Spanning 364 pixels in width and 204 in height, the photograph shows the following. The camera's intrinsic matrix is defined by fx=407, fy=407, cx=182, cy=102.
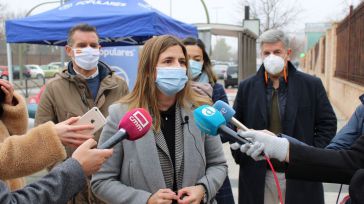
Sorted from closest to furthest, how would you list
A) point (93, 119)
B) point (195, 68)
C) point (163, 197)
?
point (93, 119) < point (163, 197) < point (195, 68)

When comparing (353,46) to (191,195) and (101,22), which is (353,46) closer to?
(101,22)

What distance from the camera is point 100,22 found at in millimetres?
5828

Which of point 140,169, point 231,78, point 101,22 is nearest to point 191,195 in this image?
point 140,169

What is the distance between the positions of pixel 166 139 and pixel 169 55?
1.63ft

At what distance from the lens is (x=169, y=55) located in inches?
94.0

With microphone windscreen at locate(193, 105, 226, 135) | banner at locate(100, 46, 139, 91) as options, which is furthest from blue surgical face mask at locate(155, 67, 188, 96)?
banner at locate(100, 46, 139, 91)

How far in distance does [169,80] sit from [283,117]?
45.1 inches

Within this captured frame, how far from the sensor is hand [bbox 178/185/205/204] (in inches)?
82.0

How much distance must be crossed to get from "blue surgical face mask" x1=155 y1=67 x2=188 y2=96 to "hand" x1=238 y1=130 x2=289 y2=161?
2.61ft

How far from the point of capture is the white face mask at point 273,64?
3.22 metres

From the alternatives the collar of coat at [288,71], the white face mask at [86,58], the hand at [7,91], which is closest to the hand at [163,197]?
the hand at [7,91]

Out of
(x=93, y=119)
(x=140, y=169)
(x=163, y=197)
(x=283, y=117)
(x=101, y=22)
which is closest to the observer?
(x=93, y=119)

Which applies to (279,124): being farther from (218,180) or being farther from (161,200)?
(161,200)

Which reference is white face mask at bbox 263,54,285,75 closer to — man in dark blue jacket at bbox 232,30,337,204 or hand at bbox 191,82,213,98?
man in dark blue jacket at bbox 232,30,337,204
